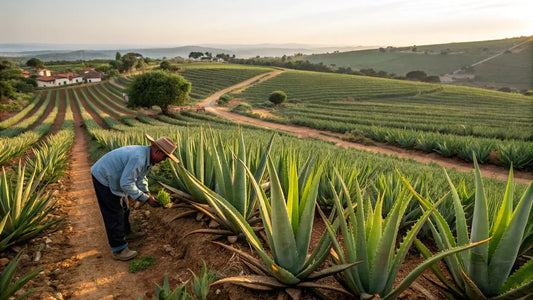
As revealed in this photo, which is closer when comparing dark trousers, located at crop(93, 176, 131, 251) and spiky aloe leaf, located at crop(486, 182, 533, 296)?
spiky aloe leaf, located at crop(486, 182, 533, 296)

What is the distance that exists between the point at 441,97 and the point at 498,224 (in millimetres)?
51751

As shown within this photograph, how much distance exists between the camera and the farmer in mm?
3359

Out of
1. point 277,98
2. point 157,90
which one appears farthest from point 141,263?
point 277,98

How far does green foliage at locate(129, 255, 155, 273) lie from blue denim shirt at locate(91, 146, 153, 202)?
72 centimetres

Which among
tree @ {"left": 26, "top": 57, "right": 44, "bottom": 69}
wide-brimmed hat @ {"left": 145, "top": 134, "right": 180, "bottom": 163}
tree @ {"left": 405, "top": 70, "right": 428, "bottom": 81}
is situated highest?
tree @ {"left": 26, "top": 57, "right": 44, "bottom": 69}

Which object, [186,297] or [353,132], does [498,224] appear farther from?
[353,132]

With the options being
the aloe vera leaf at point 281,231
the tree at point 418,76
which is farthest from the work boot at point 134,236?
the tree at point 418,76

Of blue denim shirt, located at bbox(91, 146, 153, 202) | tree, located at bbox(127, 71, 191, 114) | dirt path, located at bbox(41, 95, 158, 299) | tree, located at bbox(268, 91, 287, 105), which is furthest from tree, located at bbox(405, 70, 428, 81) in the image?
dirt path, located at bbox(41, 95, 158, 299)

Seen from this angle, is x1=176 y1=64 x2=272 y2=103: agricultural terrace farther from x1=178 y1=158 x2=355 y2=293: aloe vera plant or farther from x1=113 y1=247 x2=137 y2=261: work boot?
x1=178 y1=158 x2=355 y2=293: aloe vera plant

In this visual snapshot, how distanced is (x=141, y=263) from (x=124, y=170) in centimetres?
114

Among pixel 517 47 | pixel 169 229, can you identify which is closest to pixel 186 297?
pixel 169 229

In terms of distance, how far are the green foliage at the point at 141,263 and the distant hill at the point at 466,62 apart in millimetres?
96055

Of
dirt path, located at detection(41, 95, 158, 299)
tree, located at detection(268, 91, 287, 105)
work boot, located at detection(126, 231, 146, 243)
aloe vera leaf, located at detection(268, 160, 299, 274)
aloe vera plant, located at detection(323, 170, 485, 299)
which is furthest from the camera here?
tree, located at detection(268, 91, 287, 105)

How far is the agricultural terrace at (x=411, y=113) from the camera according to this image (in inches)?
556
